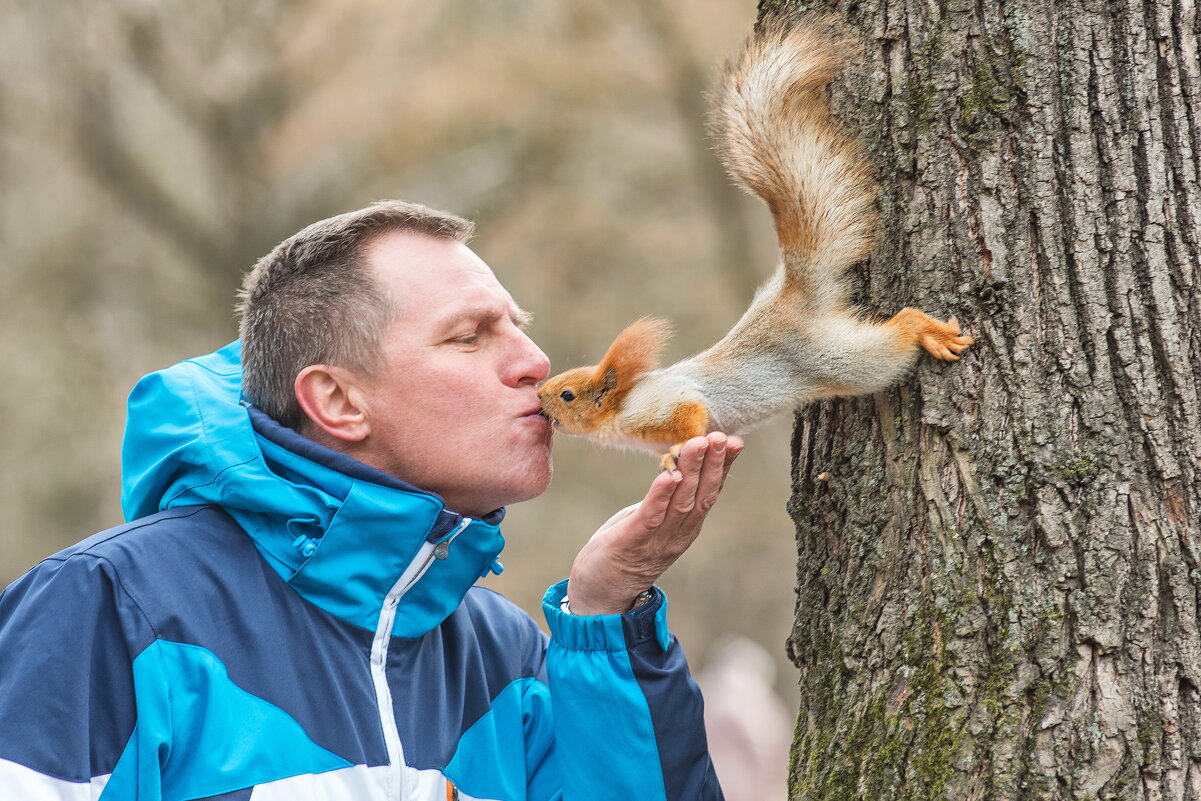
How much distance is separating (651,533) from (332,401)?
55 cm

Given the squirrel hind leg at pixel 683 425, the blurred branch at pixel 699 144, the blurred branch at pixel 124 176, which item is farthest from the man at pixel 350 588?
the blurred branch at pixel 699 144

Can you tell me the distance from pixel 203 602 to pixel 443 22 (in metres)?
6.38

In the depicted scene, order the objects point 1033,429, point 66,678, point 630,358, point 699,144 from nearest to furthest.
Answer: point 66,678 < point 1033,429 < point 630,358 < point 699,144

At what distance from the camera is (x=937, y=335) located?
154 cm

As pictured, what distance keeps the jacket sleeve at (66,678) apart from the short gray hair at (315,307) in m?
0.45

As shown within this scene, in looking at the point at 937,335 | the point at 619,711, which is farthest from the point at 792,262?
the point at 619,711

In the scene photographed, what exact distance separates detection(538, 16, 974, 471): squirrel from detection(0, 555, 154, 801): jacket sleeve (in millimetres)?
780

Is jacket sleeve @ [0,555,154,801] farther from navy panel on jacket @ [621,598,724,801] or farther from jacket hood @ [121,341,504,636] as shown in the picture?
navy panel on jacket @ [621,598,724,801]

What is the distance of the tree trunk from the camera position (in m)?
1.39

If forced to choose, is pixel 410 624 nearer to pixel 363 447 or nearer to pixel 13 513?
pixel 363 447

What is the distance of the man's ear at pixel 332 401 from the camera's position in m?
1.74

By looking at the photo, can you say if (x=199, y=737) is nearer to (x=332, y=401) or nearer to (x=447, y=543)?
(x=447, y=543)

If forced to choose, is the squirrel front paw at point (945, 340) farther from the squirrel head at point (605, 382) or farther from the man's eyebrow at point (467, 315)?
the man's eyebrow at point (467, 315)

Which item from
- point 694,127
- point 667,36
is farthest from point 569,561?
point 667,36
